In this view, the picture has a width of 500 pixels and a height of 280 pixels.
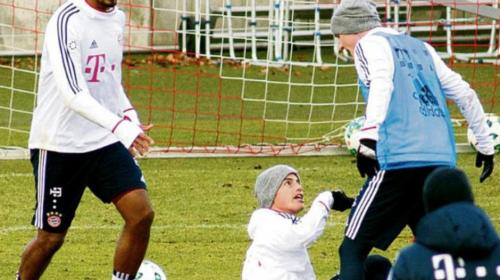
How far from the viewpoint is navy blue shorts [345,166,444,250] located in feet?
26.2

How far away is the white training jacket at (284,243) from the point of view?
315 inches

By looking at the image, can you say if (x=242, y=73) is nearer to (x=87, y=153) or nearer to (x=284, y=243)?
(x=87, y=153)

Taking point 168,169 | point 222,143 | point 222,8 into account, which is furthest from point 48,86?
point 222,8

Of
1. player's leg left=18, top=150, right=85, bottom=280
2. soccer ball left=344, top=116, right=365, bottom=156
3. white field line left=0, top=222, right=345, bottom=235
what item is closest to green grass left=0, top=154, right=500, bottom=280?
white field line left=0, top=222, right=345, bottom=235

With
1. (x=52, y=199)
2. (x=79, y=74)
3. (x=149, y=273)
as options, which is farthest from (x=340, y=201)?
(x=52, y=199)

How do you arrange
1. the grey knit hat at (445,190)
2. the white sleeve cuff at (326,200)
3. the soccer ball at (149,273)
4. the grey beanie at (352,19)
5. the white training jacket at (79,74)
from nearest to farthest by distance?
the grey knit hat at (445,190)
the white sleeve cuff at (326,200)
the grey beanie at (352,19)
the white training jacket at (79,74)
the soccer ball at (149,273)

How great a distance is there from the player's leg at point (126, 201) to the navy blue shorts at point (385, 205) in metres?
1.31

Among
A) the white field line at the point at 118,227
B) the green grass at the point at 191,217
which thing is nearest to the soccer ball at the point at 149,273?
the green grass at the point at 191,217

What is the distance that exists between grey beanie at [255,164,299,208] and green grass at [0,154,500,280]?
164cm

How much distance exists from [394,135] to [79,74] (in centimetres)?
180

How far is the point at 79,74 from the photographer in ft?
27.9

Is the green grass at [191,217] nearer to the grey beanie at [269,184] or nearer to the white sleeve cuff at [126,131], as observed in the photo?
the grey beanie at [269,184]

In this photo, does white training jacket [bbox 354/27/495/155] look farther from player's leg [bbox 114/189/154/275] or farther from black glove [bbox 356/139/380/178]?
player's leg [bbox 114/189/154/275]

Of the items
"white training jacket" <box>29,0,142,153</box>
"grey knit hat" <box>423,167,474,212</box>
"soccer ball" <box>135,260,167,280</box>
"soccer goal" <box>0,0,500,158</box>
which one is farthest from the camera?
"soccer goal" <box>0,0,500,158</box>
